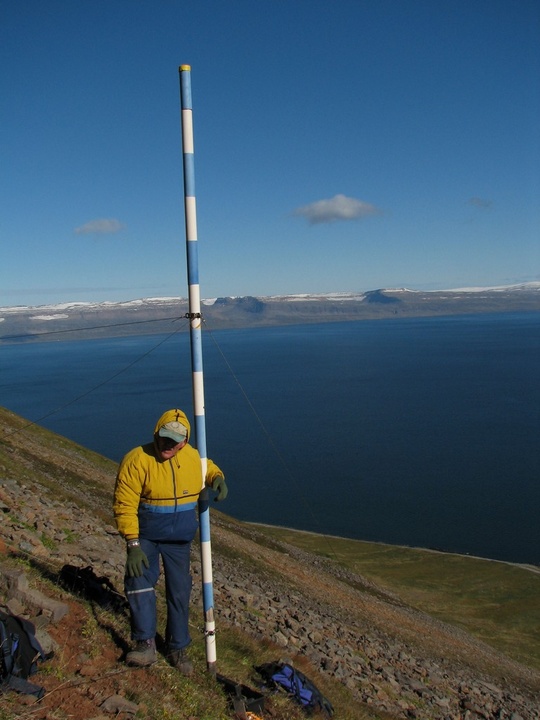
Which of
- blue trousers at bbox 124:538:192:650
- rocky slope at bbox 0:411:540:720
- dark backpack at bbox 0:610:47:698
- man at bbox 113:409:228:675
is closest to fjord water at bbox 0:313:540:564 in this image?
man at bbox 113:409:228:675

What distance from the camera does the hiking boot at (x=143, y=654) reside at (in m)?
5.70

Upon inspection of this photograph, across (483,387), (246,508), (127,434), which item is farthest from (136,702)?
(483,387)

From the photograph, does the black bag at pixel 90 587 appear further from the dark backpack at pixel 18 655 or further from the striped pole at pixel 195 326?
the dark backpack at pixel 18 655

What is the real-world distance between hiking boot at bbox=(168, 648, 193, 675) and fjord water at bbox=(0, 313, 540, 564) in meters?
3.12

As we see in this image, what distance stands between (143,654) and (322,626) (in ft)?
25.7

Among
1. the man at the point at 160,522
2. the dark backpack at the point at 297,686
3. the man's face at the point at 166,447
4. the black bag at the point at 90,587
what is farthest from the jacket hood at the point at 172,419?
the dark backpack at the point at 297,686

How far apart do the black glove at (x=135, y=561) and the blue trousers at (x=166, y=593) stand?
0.16 meters

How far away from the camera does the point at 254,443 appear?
72.0 meters

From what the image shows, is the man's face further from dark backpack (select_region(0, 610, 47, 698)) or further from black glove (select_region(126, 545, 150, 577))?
dark backpack (select_region(0, 610, 47, 698))

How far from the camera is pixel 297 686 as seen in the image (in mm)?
6652

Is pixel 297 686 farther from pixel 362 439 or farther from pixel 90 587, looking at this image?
pixel 362 439

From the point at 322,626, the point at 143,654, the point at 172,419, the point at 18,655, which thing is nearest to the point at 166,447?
the point at 172,419

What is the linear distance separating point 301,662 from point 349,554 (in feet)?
103

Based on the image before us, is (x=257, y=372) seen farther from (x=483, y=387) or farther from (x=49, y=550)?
(x=49, y=550)
